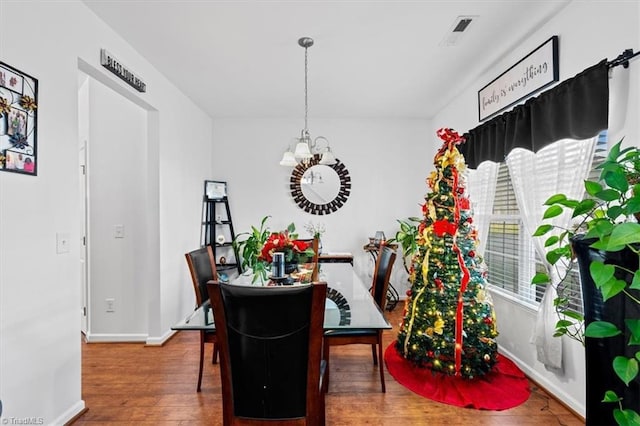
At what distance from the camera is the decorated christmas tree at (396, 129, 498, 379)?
2430mm

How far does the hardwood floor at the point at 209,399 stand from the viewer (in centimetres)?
203

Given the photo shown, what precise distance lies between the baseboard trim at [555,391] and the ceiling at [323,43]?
8.39ft

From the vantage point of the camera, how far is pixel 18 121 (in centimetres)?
166

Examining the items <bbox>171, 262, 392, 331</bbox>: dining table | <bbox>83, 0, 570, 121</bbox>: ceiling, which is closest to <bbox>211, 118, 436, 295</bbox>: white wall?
<bbox>83, 0, 570, 121</bbox>: ceiling

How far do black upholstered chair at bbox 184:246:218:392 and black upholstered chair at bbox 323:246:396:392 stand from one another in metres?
0.82

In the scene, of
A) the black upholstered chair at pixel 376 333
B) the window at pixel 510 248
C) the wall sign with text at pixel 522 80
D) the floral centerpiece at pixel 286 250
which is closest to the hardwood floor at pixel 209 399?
the black upholstered chair at pixel 376 333

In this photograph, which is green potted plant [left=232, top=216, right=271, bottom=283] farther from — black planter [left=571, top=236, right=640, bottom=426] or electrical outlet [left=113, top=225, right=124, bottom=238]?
black planter [left=571, top=236, right=640, bottom=426]

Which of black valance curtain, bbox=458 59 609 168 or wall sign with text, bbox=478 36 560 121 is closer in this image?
black valance curtain, bbox=458 59 609 168

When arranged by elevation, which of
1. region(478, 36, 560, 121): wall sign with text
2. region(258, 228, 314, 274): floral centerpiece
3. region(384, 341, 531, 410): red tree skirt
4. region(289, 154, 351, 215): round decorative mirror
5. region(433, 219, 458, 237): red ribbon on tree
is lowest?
region(384, 341, 531, 410): red tree skirt

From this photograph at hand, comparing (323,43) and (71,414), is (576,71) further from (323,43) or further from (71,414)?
(71,414)

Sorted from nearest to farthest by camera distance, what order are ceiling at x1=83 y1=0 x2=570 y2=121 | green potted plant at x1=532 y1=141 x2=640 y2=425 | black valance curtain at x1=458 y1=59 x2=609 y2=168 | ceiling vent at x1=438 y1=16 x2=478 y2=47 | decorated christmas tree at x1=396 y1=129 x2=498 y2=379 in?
green potted plant at x1=532 y1=141 x2=640 y2=425 < black valance curtain at x1=458 y1=59 x2=609 y2=168 < ceiling at x1=83 y1=0 x2=570 y2=121 < ceiling vent at x1=438 y1=16 x2=478 y2=47 < decorated christmas tree at x1=396 y1=129 x2=498 y2=379

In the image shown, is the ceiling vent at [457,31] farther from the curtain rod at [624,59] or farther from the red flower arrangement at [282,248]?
the red flower arrangement at [282,248]

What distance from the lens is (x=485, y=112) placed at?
3.08 meters

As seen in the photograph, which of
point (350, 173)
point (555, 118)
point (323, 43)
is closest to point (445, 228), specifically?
point (555, 118)
